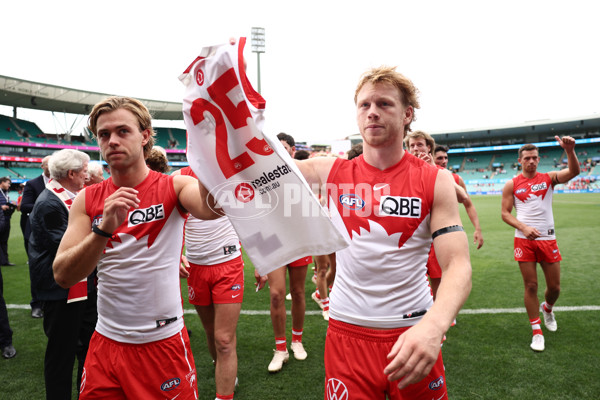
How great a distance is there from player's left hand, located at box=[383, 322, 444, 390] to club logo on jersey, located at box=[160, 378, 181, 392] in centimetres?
135

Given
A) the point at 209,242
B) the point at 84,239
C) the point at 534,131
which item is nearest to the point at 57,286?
the point at 209,242

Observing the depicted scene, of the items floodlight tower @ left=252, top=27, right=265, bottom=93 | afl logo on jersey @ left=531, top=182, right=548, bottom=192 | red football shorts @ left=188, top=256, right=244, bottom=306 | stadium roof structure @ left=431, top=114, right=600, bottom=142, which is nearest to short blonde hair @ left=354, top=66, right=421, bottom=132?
red football shorts @ left=188, top=256, right=244, bottom=306

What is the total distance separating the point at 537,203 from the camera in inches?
191

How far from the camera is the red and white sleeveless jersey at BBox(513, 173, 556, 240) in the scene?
4.78 m

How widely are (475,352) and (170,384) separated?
3.59 metres

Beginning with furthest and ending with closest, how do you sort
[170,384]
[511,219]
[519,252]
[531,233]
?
[511,219] < [519,252] < [531,233] < [170,384]

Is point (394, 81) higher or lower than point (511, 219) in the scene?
higher

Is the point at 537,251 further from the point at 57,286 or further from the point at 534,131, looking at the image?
the point at 534,131

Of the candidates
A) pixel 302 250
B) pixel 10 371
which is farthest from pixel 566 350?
pixel 10 371

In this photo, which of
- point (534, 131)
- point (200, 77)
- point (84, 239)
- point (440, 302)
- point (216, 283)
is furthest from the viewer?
point (534, 131)

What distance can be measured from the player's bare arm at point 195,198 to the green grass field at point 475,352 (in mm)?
2279

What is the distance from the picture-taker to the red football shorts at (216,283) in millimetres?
3246

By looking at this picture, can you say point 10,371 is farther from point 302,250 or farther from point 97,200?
point 302,250

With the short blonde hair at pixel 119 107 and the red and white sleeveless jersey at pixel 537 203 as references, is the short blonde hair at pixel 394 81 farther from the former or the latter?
the red and white sleeveless jersey at pixel 537 203
